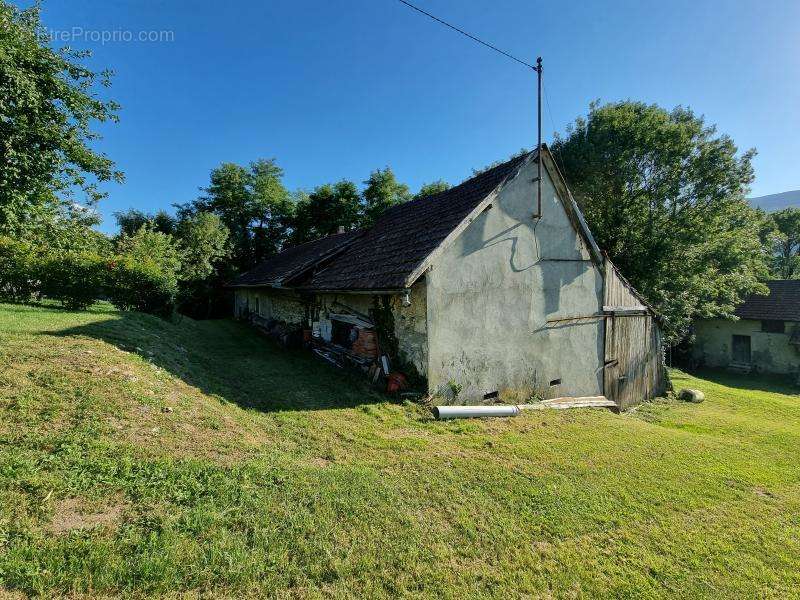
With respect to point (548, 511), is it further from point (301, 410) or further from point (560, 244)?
point (560, 244)

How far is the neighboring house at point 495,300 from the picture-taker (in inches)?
318

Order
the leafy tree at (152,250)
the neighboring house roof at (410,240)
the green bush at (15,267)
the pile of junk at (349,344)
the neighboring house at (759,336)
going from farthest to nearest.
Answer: the neighboring house at (759,336) → the leafy tree at (152,250) → the green bush at (15,267) → the pile of junk at (349,344) → the neighboring house roof at (410,240)

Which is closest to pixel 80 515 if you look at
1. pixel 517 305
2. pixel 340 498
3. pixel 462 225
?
pixel 340 498

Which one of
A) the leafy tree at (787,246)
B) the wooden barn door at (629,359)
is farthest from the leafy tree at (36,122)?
the leafy tree at (787,246)

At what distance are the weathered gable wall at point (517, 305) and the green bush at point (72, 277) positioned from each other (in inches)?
478

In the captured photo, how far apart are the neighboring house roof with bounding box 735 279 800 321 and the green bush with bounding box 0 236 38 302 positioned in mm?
34368

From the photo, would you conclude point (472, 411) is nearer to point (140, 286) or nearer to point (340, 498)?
point (340, 498)

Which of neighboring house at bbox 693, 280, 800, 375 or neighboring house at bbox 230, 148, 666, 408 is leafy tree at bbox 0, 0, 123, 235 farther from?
neighboring house at bbox 693, 280, 800, 375

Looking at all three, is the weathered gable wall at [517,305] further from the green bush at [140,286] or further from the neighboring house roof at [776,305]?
the neighboring house roof at [776,305]

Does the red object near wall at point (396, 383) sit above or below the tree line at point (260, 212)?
below

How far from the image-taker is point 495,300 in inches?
346

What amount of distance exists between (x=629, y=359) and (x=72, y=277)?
1898 cm

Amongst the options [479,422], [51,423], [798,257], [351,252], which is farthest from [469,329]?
[798,257]

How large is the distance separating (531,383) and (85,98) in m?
16.2
